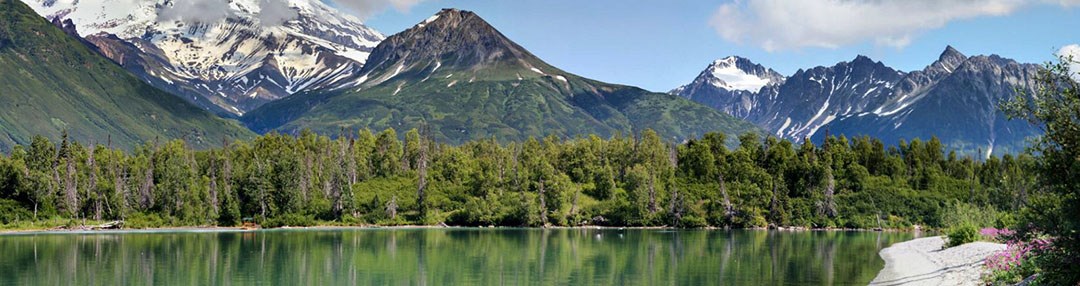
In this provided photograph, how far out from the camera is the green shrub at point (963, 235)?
87562 mm

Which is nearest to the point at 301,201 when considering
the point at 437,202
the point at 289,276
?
the point at 437,202

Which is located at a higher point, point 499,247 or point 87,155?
point 87,155

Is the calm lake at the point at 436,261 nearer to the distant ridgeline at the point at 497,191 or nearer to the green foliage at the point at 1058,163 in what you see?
the green foliage at the point at 1058,163

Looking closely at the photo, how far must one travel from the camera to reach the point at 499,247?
108m

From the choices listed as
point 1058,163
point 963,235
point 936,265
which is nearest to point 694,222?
point 963,235

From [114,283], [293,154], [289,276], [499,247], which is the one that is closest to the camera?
[114,283]

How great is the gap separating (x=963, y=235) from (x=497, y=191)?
109m

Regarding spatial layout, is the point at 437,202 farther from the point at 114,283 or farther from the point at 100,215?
the point at 114,283

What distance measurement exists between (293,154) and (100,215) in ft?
120

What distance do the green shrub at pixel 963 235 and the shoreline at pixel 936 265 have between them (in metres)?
1.61

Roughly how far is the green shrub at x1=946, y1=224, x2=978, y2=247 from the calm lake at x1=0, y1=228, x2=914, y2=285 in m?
7.35

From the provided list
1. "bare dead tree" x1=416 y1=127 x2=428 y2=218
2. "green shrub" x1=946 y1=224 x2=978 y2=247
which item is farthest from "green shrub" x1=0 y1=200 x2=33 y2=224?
"green shrub" x1=946 y1=224 x2=978 y2=247

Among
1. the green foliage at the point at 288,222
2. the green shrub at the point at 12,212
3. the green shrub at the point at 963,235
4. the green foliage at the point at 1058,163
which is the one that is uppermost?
the green foliage at the point at 1058,163

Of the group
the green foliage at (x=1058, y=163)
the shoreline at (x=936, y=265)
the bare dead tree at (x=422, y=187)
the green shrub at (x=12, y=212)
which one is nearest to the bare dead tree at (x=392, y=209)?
the bare dead tree at (x=422, y=187)
